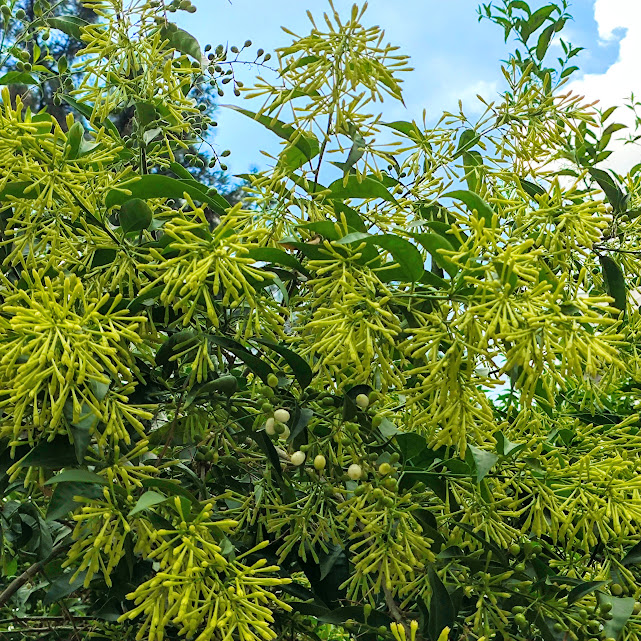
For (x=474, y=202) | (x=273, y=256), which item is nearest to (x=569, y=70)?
(x=474, y=202)

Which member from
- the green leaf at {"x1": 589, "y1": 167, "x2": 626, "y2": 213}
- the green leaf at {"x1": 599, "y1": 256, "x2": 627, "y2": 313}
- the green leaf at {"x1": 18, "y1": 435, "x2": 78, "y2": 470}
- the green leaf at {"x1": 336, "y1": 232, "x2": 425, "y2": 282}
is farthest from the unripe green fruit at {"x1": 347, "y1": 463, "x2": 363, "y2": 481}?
the green leaf at {"x1": 589, "y1": 167, "x2": 626, "y2": 213}

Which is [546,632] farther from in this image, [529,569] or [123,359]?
[123,359]

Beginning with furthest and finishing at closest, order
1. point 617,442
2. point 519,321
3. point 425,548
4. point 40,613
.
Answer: point 40,613 < point 617,442 < point 425,548 < point 519,321

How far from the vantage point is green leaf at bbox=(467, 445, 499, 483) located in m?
1.16

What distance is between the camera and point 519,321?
1.03 m

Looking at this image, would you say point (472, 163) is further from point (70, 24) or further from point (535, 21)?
point (70, 24)

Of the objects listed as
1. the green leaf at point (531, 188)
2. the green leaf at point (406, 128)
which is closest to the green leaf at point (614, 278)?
the green leaf at point (531, 188)

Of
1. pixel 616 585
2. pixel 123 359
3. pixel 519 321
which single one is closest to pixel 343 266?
pixel 519 321

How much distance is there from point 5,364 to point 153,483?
25 centimetres

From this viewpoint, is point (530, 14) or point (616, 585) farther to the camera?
point (530, 14)

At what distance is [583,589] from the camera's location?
4.42ft

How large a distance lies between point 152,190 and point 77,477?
18.3 inches

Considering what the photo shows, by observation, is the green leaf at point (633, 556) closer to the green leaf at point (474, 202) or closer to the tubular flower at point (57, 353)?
the green leaf at point (474, 202)

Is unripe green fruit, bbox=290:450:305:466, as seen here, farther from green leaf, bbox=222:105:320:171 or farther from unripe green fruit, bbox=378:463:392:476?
green leaf, bbox=222:105:320:171
